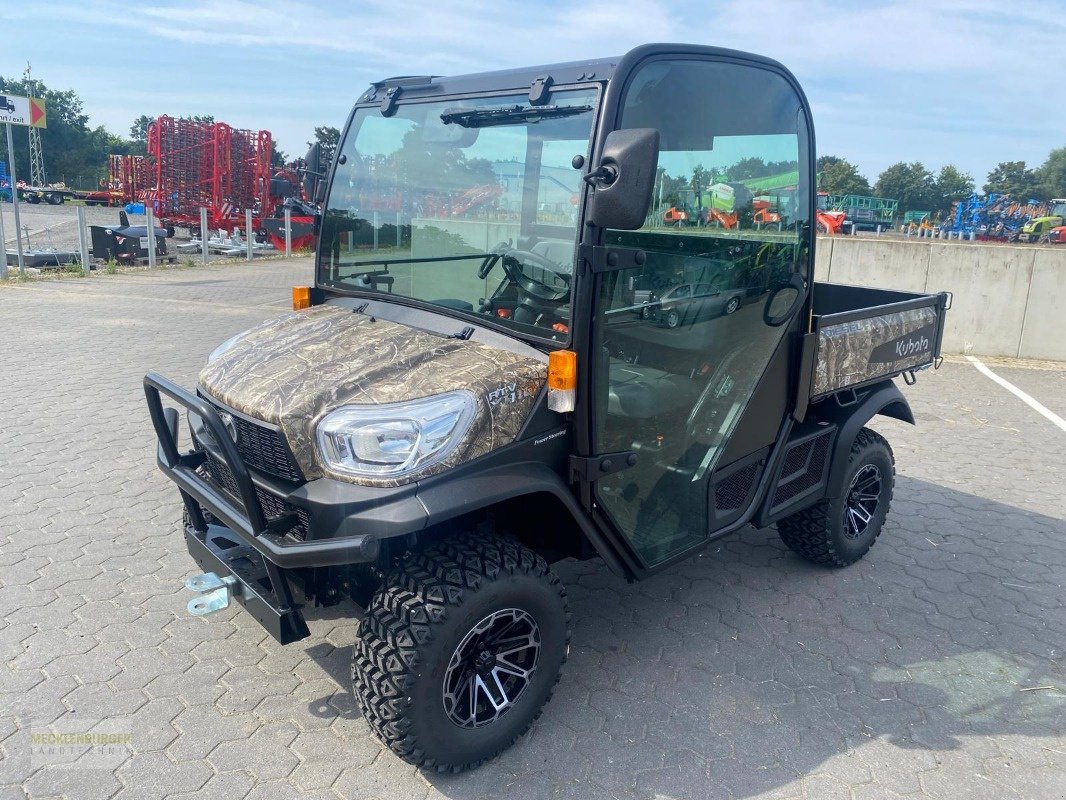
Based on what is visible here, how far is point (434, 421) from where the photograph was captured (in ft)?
7.89

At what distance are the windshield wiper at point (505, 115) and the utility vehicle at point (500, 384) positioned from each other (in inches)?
0.5

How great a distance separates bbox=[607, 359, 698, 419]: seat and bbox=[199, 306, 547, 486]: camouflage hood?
0.31 m

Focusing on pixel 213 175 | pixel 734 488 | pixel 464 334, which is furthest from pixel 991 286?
pixel 213 175

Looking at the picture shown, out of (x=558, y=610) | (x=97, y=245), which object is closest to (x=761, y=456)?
(x=558, y=610)

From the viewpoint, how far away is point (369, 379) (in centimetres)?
257

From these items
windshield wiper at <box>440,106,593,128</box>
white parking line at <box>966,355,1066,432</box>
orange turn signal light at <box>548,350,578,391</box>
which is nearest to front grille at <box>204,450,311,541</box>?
orange turn signal light at <box>548,350,578,391</box>

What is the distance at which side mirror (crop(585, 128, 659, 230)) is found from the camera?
2.27m

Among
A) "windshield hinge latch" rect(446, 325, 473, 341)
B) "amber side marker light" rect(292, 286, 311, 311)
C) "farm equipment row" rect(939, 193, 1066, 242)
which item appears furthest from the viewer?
"farm equipment row" rect(939, 193, 1066, 242)

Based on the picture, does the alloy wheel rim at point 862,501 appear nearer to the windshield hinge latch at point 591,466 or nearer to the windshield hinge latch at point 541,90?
the windshield hinge latch at point 591,466

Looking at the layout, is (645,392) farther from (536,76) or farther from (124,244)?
(124,244)

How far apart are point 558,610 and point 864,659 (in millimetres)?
1513

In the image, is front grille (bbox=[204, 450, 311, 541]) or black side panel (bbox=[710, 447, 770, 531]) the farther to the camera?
black side panel (bbox=[710, 447, 770, 531])

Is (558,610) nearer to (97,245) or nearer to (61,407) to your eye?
(61,407)

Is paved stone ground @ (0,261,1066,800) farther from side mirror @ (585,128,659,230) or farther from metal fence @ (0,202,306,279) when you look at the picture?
metal fence @ (0,202,306,279)
